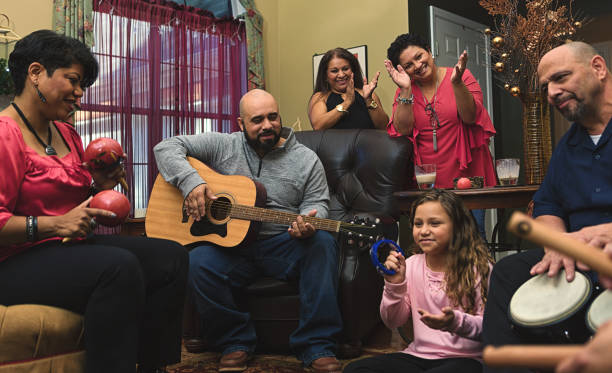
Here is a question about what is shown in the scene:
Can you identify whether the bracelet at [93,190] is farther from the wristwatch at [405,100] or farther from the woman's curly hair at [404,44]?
the woman's curly hair at [404,44]

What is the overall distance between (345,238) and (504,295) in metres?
1.03

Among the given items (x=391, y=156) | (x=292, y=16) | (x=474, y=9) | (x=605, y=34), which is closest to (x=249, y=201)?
(x=391, y=156)

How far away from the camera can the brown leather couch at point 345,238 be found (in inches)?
95.3

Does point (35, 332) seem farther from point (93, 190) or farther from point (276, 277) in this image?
point (276, 277)

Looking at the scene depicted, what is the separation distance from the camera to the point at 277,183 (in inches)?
106

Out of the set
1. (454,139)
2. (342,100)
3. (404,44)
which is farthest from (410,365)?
(342,100)

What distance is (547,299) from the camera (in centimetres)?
131

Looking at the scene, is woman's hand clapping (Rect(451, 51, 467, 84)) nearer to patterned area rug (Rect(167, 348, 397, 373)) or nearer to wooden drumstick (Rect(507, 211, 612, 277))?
patterned area rug (Rect(167, 348, 397, 373))

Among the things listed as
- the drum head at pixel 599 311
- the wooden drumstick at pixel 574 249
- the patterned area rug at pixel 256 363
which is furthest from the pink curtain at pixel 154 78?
the wooden drumstick at pixel 574 249

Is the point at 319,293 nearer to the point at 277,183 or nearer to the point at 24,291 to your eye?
the point at 277,183

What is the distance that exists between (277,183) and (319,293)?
0.62 m

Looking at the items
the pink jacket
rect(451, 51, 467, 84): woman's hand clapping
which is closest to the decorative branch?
rect(451, 51, 467, 84): woman's hand clapping

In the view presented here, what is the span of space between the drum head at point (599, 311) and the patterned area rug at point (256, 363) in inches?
51.5

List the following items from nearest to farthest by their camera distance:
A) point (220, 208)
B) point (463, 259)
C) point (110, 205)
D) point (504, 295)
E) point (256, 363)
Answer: point (504, 295)
point (110, 205)
point (463, 259)
point (256, 363)
point (220, 208)
